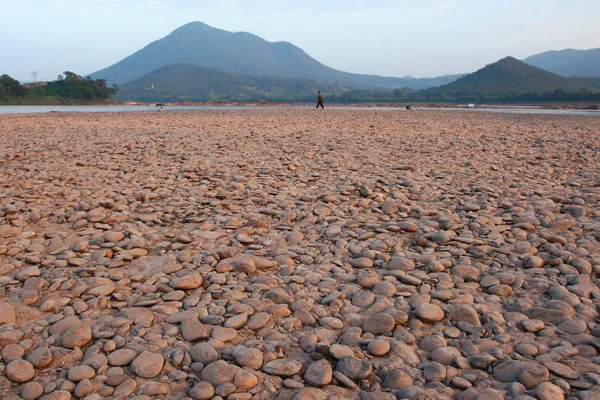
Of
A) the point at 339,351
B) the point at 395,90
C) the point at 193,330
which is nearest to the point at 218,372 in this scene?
the point at 193,330

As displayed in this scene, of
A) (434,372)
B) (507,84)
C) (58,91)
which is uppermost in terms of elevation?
(507,84)

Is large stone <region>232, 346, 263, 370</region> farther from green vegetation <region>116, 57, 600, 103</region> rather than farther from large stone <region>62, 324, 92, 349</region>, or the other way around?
green vegetation <region>116, 57, 600, 103</region>

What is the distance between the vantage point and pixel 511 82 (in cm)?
8975

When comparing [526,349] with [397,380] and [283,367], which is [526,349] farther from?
[283,367]

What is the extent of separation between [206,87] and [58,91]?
72000 millimetres

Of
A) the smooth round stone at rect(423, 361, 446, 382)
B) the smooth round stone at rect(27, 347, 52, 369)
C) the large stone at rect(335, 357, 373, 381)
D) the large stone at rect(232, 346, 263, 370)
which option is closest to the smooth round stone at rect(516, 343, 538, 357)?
the smooth round stone at rect(423, 361, 446, 382)

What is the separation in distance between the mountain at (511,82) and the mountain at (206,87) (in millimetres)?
50925

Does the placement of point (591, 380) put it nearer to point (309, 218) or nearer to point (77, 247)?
point (309, 218)

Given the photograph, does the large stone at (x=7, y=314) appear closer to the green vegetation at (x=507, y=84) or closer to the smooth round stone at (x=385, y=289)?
the smooth round stone at (x=385, y=289)

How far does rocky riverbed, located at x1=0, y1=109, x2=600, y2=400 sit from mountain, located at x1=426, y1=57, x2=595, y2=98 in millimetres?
85900

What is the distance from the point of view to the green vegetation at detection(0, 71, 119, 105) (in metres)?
75.6

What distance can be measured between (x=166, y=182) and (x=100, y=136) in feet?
23.9

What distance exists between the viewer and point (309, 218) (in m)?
5.32

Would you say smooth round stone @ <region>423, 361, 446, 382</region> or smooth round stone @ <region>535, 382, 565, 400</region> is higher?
smooth round stone @ <region>535, 382, 565, 400</region>
